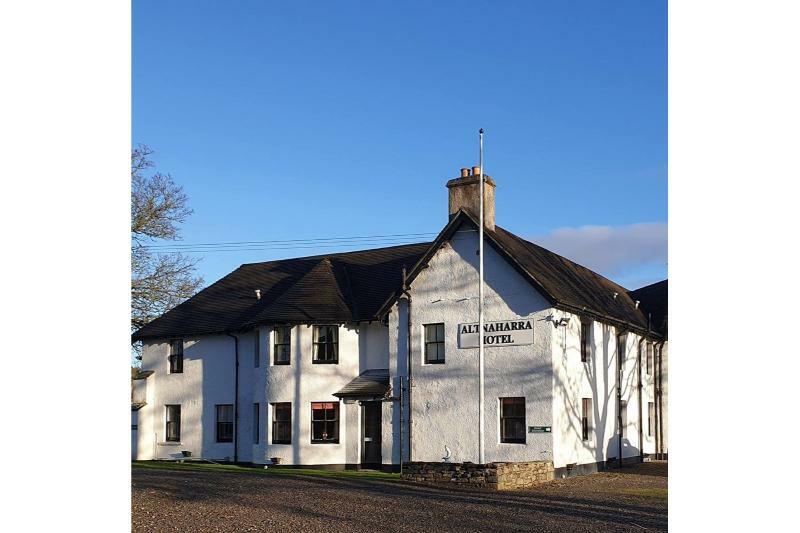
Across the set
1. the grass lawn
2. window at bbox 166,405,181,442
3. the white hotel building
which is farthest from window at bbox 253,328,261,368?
window at bbox 166,405,181,442

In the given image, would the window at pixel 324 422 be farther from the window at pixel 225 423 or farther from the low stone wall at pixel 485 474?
the low stone wall at pixel 485 474

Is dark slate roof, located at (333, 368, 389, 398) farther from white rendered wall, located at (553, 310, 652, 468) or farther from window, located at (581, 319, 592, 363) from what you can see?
window, located at (581, 319, 592, 363)

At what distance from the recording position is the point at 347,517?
15.8 metres

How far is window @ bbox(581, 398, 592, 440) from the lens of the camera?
29.7 m

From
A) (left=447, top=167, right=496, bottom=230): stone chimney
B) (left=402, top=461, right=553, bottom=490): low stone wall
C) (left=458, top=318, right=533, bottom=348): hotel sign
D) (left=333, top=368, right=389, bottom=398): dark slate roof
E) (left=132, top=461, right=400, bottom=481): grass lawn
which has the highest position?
(left=447, top=167, right=496, bottom=230): stone chimney

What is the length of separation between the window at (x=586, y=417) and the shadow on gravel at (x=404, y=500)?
848cm

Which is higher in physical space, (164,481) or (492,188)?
(492,188)

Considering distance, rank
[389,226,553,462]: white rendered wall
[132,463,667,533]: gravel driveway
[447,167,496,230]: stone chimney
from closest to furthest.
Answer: [132,463,667,533]: gravel driveway < [389,226,553,462]: white rendered wall < [447,167,496,230]: stone chimney

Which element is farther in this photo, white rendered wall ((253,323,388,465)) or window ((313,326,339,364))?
window ((313,326,339,364))

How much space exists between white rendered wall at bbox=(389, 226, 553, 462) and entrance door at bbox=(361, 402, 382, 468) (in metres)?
1.90

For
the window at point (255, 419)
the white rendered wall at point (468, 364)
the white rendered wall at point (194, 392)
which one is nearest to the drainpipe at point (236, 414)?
the white rendered wall at point (194, 392)

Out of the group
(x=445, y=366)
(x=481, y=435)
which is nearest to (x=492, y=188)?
(x=445, y=366)
